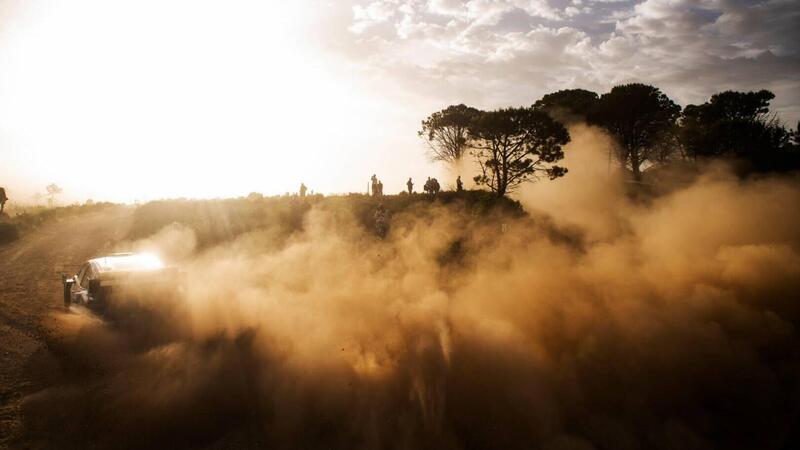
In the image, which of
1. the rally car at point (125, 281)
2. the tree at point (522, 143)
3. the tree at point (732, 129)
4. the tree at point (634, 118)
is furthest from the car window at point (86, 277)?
the tree at point (634, 118)

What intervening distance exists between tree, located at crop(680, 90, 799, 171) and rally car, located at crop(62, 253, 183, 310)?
100 feet

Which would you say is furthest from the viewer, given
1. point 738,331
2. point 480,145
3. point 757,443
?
point 480,145

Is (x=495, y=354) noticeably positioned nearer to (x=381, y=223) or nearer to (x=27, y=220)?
(x=381, y=223)

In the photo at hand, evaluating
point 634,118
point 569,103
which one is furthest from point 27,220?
point 634,118

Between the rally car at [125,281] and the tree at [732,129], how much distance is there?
3055cm

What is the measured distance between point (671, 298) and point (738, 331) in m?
1.16

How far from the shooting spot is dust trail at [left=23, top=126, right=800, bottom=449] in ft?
→ 20.1

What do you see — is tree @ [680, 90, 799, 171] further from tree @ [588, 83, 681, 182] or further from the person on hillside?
the person on hillside

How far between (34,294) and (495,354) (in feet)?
40.8

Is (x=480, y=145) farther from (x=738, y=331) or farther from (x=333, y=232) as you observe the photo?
(x=738, y=331)

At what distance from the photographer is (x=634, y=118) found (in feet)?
119

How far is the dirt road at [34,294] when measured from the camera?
6852 millimetres

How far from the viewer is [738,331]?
294 inches

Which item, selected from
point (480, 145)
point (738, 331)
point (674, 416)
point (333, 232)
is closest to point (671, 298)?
point (738, 331)
